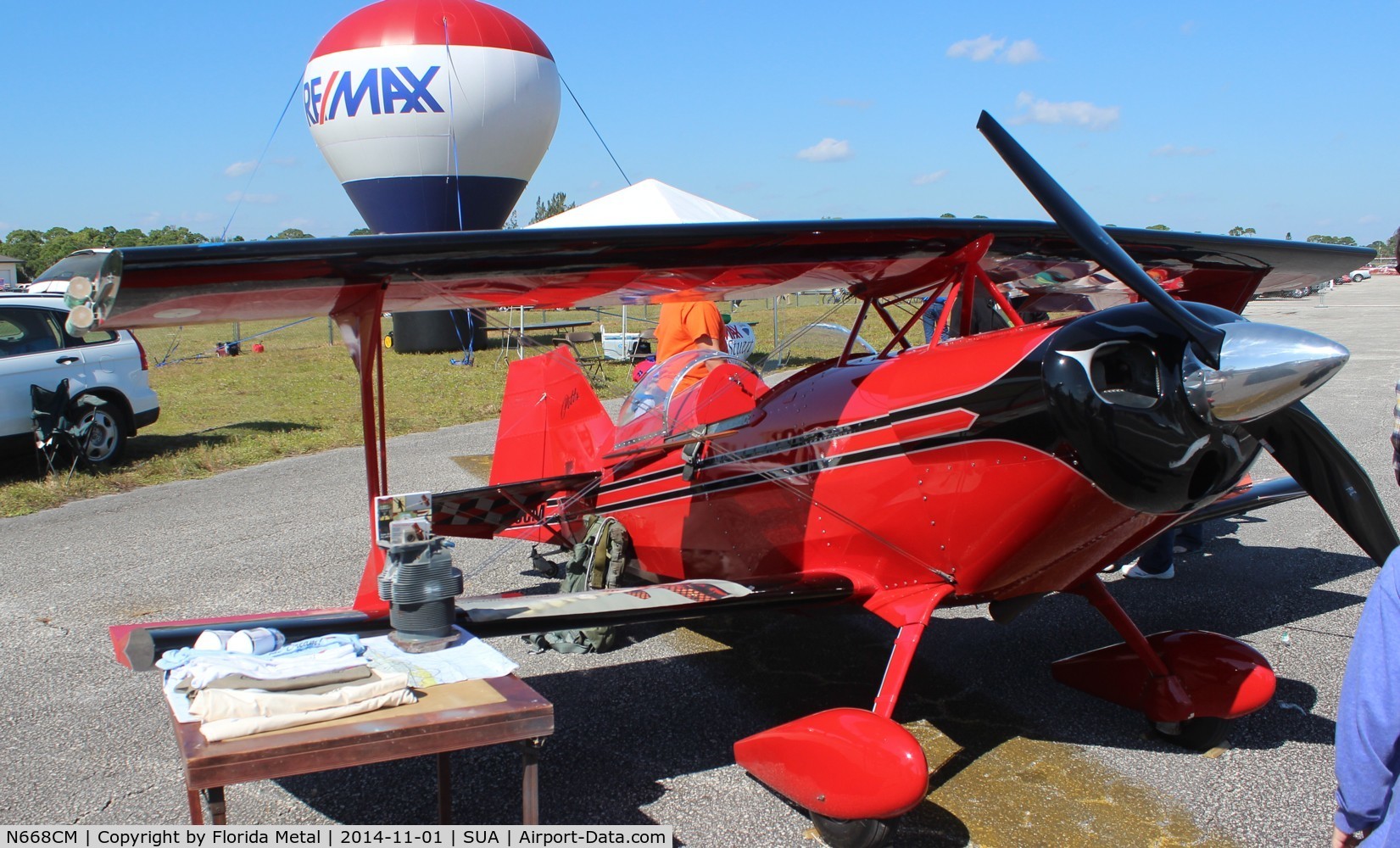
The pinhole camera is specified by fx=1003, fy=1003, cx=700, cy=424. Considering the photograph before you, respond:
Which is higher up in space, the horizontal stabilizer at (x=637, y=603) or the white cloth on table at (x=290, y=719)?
the white cloth on table at (x=290, y=719)

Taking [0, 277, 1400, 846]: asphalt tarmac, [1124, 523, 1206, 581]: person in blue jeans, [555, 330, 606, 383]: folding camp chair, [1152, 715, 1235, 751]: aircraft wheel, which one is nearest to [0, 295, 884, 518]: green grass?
[555, 330, 606, 383]: folding camp chair

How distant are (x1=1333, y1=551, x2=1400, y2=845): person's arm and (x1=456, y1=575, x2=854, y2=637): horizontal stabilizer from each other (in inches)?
92.7

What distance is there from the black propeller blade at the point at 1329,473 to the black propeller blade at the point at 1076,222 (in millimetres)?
868

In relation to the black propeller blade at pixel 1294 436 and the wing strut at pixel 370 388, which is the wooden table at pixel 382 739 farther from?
the black propeller blade at pixel 1294 436

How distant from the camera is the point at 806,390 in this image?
445cm

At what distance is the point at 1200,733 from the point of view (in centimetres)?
415

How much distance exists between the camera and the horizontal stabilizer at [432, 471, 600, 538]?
18.5ft

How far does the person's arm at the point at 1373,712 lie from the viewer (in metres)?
1.77

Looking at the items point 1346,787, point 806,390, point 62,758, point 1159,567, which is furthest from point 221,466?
point 1346,787

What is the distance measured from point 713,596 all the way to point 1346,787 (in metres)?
2.44

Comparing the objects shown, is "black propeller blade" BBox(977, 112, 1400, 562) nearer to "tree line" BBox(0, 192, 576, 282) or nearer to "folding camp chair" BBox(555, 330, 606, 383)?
"folding camp chair" BBox(555, 330, 606, 383)

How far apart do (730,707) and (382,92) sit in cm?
1783

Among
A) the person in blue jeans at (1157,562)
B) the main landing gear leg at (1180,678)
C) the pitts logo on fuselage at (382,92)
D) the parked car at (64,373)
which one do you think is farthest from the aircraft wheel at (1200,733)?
the pitts logo on fuselage at (382,92)

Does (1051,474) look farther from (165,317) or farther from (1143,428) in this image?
(165,317)
